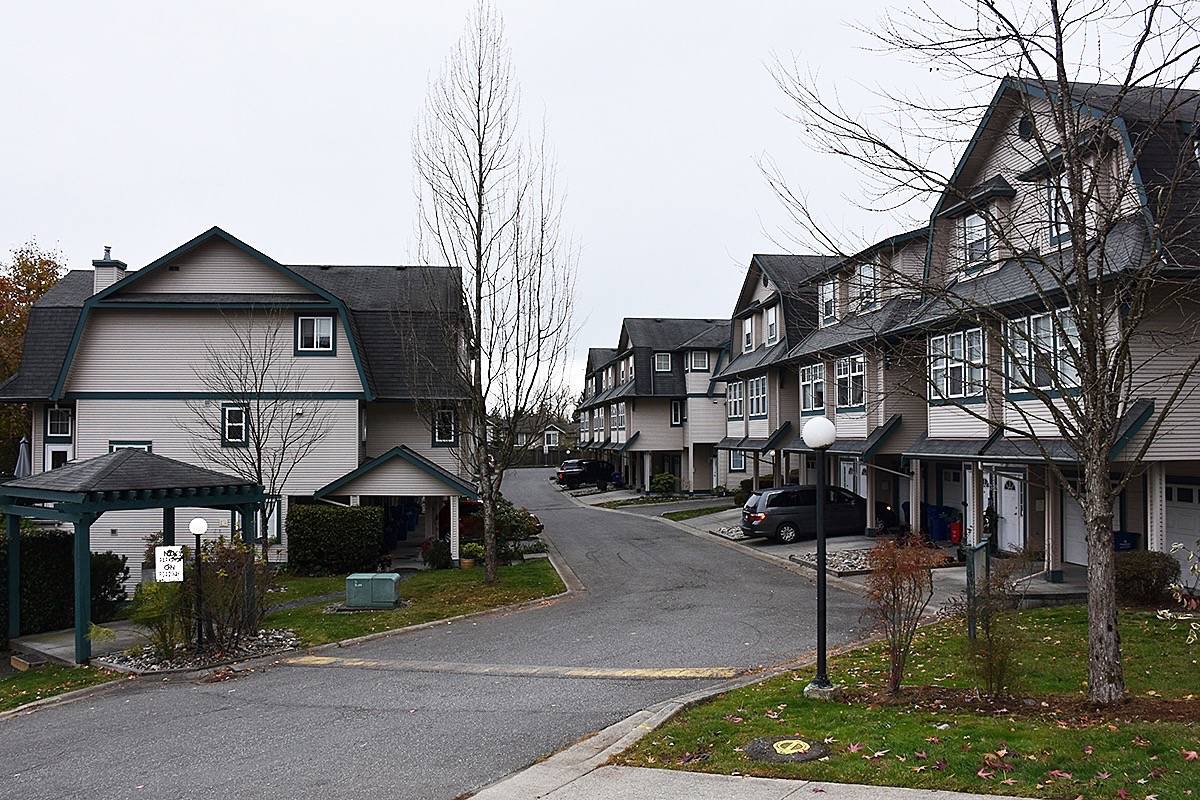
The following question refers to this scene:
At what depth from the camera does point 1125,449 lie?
53.2 feet

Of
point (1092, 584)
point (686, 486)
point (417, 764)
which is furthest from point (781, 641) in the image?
point (686, 486)

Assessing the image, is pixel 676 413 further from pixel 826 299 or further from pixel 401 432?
pixel 401 432

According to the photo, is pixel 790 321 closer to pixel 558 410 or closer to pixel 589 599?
pixel 558 410

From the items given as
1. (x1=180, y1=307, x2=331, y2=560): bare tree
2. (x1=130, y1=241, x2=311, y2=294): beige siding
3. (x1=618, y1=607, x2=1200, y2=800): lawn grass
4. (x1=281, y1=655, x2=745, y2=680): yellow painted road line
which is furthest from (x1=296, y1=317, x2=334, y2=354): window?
(x1=618, y1=607, x2=1200, y2=800): lawn grass

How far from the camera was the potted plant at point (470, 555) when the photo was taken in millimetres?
25281

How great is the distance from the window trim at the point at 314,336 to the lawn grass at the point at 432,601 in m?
7.00

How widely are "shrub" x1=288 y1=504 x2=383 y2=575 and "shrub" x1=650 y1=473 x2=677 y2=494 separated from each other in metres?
25.5

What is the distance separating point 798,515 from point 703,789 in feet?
69.0

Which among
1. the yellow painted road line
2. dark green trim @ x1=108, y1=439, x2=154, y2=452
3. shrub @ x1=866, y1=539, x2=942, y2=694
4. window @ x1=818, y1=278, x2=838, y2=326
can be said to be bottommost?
the yellow painted road line

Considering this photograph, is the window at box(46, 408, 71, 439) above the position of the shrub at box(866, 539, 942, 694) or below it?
above

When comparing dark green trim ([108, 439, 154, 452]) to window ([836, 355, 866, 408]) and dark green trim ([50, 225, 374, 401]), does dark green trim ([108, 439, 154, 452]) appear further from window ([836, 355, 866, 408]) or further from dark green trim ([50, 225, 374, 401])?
window ([836, 355, 866, 408])

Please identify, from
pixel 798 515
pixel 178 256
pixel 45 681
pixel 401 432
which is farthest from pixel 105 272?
pixel 798 515

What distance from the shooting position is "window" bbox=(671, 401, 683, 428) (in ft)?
167

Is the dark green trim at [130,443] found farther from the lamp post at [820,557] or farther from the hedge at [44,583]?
the lamp post at [820,557]
